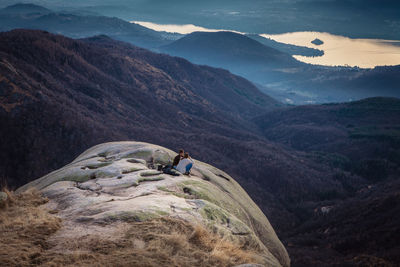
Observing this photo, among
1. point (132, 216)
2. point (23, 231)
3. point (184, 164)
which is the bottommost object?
point (184, 164)

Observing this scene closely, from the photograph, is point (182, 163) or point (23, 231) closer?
point (23, 231)

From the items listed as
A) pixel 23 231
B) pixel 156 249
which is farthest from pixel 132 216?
pixel 23 231

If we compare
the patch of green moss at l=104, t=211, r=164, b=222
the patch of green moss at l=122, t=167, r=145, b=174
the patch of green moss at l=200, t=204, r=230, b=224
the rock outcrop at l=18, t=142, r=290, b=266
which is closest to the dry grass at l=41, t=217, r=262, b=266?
the patch of green moss at l=104, t=211, r=164, b=222

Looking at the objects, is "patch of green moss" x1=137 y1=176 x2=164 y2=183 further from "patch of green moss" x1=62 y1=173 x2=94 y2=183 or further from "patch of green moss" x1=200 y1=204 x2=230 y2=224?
"patch of green moss" x1=200 y1=204 x2=230 y2=224

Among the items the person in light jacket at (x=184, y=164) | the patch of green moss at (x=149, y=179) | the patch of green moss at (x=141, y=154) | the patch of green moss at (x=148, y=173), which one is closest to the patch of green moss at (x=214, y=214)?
the patch of green moss at (x=149, y=179)

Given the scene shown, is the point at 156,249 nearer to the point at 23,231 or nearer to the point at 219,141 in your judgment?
the point at 23,231

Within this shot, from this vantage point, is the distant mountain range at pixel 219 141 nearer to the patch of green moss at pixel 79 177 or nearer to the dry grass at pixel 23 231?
the patch of green moss at pixel 79 177

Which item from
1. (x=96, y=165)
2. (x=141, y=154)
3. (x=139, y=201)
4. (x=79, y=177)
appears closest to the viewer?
(x=139, y=201)
